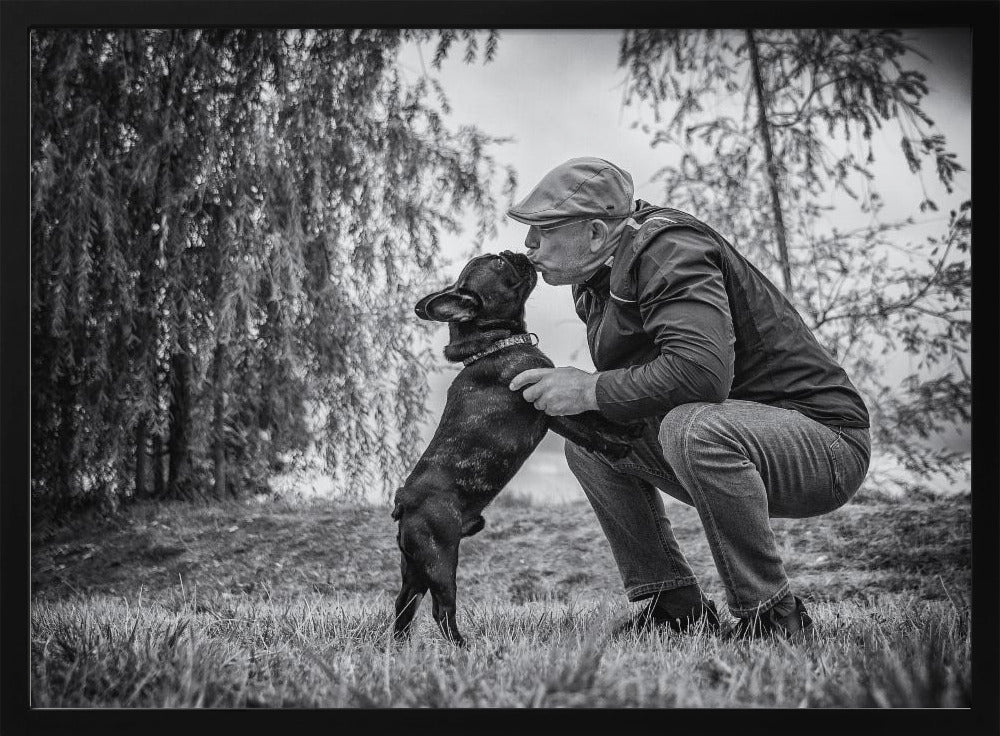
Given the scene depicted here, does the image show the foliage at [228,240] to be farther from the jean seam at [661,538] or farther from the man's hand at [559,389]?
the jean seam at [661,538]

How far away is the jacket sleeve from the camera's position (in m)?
2.19

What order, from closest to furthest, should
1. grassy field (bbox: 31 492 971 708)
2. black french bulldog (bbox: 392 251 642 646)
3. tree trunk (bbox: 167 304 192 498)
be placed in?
grassy field (bbox: 31 492 971 708) → black french bulldog (bbox: 392 251 642 646) → tree trunk (bbox: 167 304 192 498)

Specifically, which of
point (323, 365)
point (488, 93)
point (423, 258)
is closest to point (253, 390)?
point (323, 365)

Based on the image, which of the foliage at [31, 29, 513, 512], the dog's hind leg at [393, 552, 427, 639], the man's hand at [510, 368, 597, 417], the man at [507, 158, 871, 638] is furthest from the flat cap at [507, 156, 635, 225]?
the dog's hind leg at [393, 552, 427, 639]

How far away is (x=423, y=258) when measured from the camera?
349cm

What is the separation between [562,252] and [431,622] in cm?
123

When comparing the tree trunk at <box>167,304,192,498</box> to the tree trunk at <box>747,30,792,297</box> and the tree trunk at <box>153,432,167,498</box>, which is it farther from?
the tree trunk at <box>747,30,792,297</box>

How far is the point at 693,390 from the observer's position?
2217 mm

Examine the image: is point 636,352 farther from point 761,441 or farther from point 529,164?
point 529,164

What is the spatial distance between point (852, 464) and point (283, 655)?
162 centimetres

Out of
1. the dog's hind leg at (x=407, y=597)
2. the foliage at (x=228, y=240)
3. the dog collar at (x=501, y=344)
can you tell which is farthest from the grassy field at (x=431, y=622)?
the dog collar at (x=501, y=344)

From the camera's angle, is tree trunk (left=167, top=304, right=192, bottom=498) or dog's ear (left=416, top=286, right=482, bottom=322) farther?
tree trunk (left=167, top=304, right=192, bottom=498)

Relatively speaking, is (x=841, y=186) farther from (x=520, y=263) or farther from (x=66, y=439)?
(x=66, y=439)

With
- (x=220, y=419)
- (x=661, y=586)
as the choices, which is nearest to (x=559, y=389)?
(x=661, y=586)
